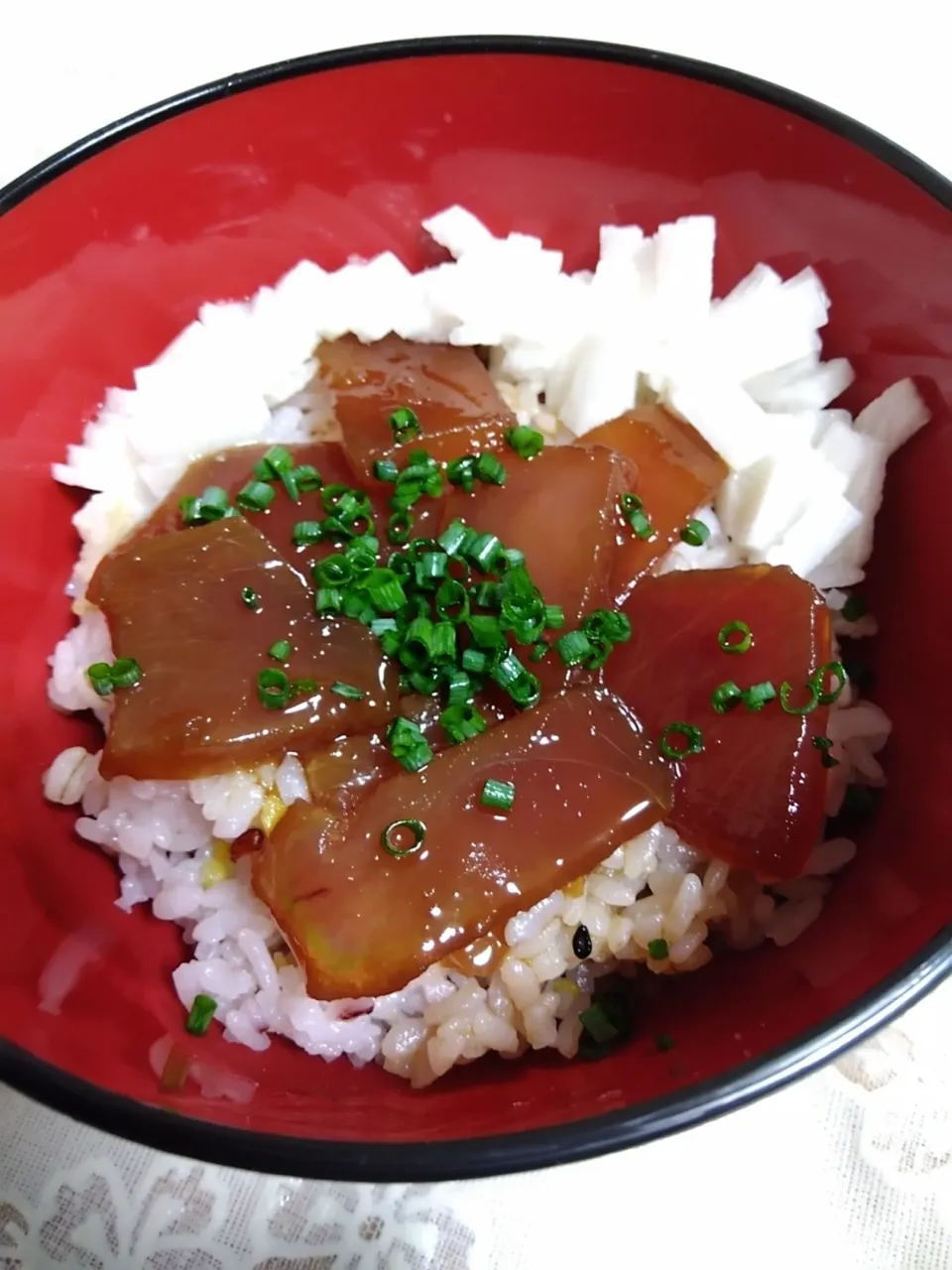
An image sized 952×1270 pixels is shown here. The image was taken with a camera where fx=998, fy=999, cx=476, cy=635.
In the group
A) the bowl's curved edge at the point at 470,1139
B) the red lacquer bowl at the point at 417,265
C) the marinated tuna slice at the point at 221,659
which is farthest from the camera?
the marinated tuna slice at the point at 221,659

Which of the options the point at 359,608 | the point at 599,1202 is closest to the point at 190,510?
the point at 359,608

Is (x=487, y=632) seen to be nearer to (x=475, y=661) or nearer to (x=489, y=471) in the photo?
(x=475, y=661)

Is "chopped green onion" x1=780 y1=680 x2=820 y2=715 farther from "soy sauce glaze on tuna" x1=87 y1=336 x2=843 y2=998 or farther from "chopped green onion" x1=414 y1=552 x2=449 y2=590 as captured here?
"chopped green onion" x1=414 y1=552 x2=449 y2=590

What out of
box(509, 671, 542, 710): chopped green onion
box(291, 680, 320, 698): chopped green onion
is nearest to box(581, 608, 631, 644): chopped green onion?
box(509, 671, 542, 710): chopped green onion

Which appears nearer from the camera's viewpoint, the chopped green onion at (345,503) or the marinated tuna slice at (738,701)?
the marinated tuna slice at (738,701)

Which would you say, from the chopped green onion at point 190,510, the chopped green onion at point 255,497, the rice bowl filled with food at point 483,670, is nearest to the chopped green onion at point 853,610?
the rice bowl filled with food at point 483,670

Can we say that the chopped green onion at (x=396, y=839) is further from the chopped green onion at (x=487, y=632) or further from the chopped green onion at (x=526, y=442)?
the chopped green onion at (x=526, y=442)
